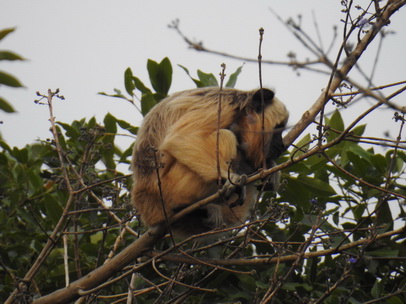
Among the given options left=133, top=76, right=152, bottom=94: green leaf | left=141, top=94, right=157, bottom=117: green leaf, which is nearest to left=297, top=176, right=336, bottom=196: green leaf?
left=141, top=94, right=157, bottom=117: green leaf

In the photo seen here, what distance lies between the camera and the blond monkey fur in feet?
18.9

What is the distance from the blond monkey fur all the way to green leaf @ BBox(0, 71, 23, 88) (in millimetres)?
1203

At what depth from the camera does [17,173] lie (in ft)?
26.5

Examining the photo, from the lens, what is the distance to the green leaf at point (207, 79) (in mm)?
7546

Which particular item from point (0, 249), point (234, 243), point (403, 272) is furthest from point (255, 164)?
point (0, 249)

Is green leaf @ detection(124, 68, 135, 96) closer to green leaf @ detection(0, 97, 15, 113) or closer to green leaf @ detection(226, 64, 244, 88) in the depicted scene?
green leaf @ detection(226, 64, 244, 88)

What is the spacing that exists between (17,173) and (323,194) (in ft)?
12.6

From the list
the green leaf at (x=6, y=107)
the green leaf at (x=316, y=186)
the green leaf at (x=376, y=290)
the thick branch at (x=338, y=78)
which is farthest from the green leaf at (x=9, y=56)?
the green leaf at (x=376, y=290)

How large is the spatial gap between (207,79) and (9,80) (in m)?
2.71

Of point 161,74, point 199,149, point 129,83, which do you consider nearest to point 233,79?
point 161,74

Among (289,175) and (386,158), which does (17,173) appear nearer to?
(289,175)

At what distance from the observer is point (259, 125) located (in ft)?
20.3

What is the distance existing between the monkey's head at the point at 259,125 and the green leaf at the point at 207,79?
3.69 feet

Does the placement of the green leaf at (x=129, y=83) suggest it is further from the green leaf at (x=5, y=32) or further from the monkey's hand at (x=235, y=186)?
the monkey's hand at (x=235, y=186)
